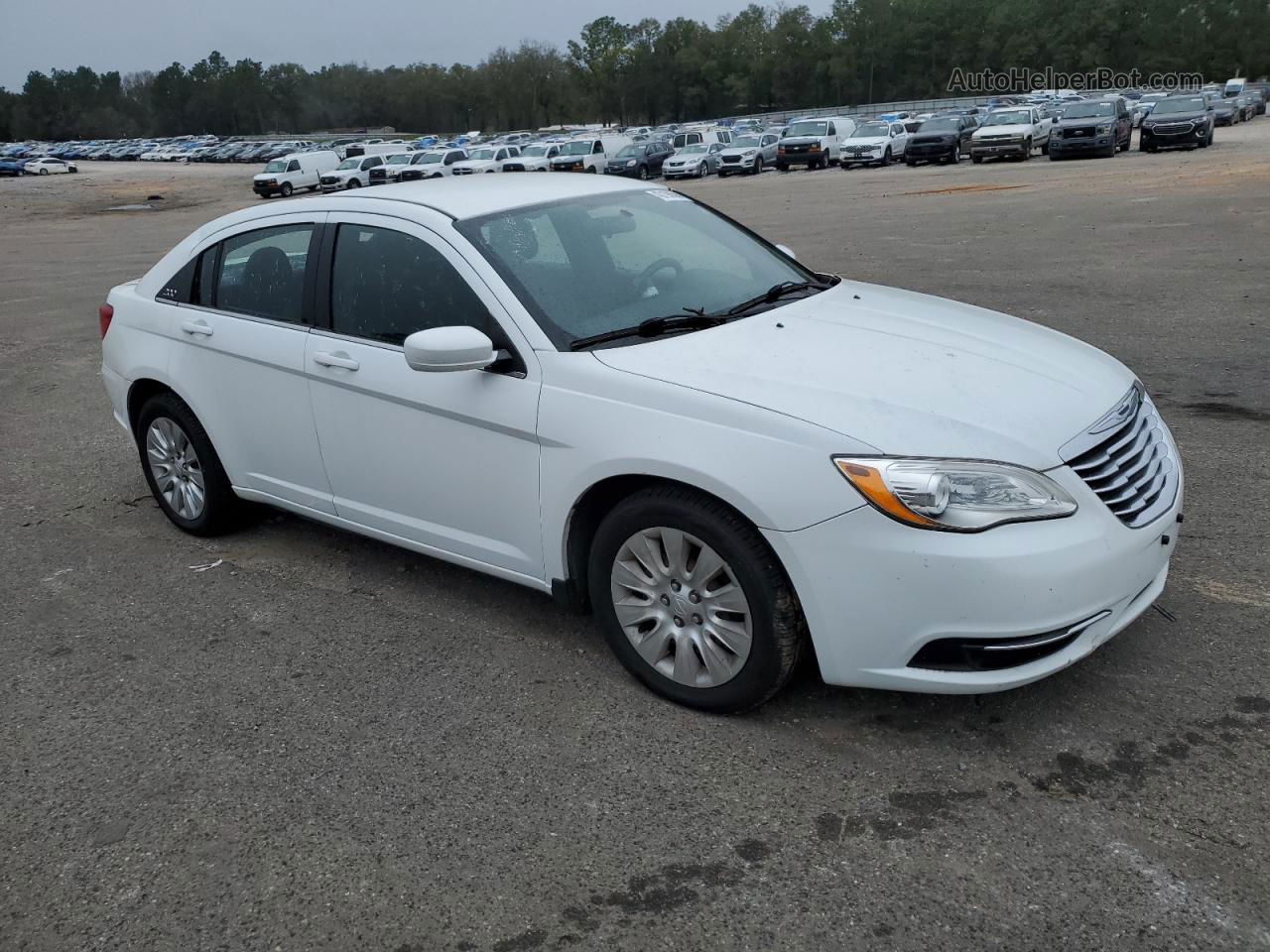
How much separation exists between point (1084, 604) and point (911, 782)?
70 centimetres

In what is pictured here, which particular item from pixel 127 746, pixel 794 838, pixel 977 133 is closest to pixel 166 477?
pixel 127 746

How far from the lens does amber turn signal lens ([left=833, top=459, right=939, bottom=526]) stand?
3.11 metres

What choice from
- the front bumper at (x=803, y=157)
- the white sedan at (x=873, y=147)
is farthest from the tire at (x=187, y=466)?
the front bumper at (x=803, y=157)

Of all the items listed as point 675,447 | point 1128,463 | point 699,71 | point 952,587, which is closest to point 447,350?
point 675,447

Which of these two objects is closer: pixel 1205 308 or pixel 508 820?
pixel 508 820

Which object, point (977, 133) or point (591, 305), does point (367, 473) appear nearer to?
point (591, 305)

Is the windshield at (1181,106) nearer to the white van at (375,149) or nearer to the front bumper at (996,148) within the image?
the front bumper at (996,148)

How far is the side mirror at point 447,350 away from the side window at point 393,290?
0.55 ft

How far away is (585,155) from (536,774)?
4327 centimetres

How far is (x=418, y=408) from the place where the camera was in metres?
4.16

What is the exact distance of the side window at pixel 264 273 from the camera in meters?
4.73

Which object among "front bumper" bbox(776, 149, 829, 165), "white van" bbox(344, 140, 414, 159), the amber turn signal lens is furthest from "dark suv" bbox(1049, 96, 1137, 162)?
"white van" bbox(344, 140, 414, 159)

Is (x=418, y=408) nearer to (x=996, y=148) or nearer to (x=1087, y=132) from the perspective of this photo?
(x=1087, y=132)

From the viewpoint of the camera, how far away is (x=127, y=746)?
3705mm
